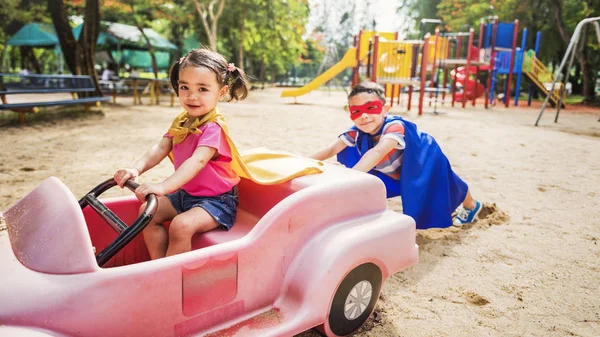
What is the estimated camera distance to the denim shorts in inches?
71.7

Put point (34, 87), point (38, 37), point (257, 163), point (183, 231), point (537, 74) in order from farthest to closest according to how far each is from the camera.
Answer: point (38, 37) → point (537, 74) → point (34, 87) → point (257, 163) → point (183, 231)

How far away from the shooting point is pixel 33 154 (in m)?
5.09

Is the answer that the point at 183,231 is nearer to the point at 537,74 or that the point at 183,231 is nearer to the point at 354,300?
the point at 354,300

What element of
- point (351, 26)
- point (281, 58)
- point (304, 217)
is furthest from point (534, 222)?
point (351, 26)

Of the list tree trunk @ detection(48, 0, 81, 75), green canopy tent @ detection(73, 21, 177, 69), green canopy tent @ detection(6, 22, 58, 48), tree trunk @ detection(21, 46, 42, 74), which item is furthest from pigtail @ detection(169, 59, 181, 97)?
tree trunk @ detection(21, 46, 42, 74)

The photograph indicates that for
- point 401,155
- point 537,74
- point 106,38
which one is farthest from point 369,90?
point 106,38

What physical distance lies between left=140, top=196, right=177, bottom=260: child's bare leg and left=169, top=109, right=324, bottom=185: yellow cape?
0.99 ft

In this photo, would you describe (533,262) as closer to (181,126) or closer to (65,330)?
(181,126)

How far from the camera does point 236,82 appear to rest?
6.48 feet

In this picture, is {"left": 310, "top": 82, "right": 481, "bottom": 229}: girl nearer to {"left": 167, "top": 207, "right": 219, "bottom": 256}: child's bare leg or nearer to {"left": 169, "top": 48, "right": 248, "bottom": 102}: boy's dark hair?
{"left": 169, "top": 48, "right": 248, "bottom": 102}: boy's dark hair

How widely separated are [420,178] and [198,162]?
1525 mm

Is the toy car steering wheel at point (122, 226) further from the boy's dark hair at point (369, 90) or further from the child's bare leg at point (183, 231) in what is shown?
the boy's dark hair at point (369, 90)

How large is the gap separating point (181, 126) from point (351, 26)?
38474 mm

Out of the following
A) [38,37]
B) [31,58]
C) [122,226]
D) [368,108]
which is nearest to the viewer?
[122,226]
